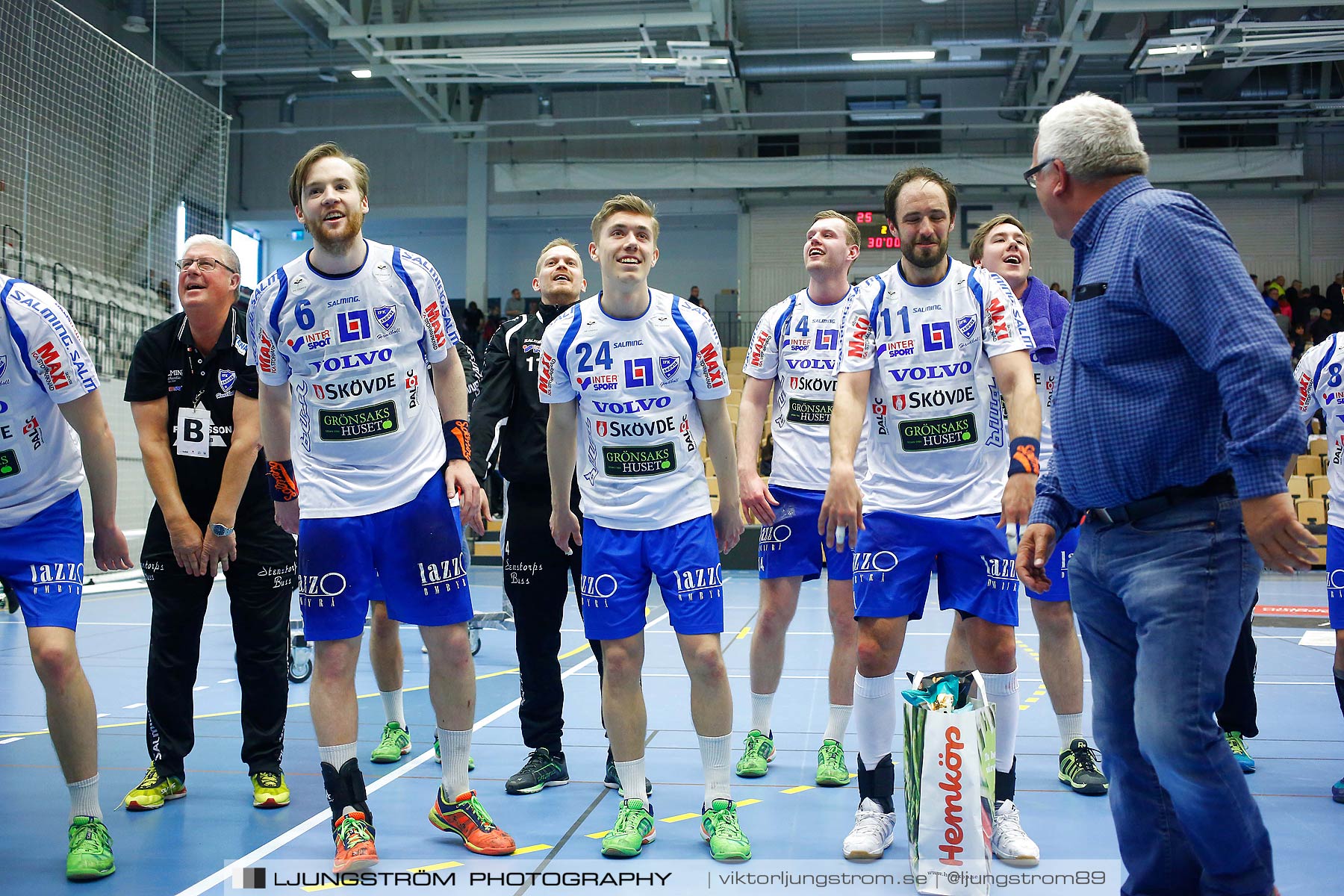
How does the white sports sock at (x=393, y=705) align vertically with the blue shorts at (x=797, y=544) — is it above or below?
below

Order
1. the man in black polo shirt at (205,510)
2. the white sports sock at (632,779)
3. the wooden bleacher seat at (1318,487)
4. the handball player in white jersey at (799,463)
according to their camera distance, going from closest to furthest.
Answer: the white sports sock at (632,779) → the man in black polo shirt at (205,510) → the handball player in white jersey at (799,463) → the wooden bleacher seat at (1318,487)

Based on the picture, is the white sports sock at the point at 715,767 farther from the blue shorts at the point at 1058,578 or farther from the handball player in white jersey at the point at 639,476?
the blue shorts at the point at 1058,578

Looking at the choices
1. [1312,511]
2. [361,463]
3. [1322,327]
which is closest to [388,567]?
[361,463]

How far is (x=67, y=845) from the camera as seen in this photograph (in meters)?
3.34

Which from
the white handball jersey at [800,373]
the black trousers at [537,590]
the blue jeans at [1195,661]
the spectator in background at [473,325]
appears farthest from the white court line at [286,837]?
the spectator in background at [473,325]

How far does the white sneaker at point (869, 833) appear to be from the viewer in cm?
317

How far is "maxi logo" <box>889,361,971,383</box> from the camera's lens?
11.1ft

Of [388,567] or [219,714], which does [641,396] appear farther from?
[219,714]

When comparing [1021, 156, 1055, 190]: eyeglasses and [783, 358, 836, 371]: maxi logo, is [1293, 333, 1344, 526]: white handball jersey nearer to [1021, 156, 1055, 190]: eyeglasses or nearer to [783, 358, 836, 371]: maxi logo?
[783, 358, 836, 371]: maxi logo

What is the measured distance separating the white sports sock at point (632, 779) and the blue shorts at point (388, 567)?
2.28 ft

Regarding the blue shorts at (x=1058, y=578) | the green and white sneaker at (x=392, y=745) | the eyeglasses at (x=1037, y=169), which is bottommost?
the green and white sneaker at (x=392, y=745)

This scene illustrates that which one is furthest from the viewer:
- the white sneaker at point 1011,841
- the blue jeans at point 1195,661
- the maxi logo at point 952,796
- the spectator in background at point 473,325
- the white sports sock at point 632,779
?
the spectator in background at point 473,325

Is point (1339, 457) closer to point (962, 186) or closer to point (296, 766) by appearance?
point (296, 766)

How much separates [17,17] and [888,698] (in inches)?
671
